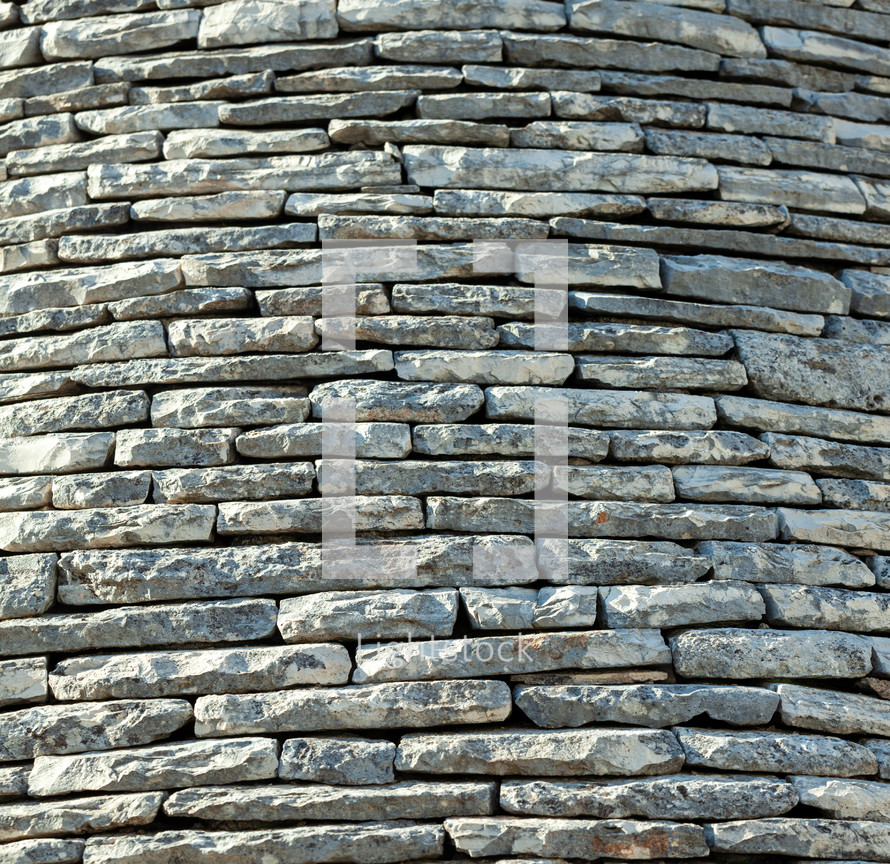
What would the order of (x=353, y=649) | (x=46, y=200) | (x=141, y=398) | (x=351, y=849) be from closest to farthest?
(x=351, y=849) < (x=353, y=649) < (x=141, y=398) < (x=46, y=200)

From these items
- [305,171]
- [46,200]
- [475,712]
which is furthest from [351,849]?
[46,200]

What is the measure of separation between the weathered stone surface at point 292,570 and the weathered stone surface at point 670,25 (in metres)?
1.61

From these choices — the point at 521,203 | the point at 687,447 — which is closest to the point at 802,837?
the point at 687,447

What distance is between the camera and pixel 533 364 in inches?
88.4

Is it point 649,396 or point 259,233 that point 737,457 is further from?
point 259,233

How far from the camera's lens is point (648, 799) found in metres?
1.92

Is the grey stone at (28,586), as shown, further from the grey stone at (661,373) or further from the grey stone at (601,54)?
the grey stone at (601,54)

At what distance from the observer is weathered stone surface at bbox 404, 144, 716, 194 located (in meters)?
2.38

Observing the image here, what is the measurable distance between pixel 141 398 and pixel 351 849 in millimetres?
1260

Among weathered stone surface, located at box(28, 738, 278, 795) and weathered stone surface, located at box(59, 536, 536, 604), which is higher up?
weathered stone surface, located at box(59, 536, 536, 604)

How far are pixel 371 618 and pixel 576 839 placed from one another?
0.69 metres

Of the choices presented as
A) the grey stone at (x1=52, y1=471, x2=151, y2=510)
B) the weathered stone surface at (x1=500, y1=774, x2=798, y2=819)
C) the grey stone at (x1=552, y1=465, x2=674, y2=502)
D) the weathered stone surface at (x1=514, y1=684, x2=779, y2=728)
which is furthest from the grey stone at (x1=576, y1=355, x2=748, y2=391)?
the grey stone at (x1=52, y1=471, x2=151, y2=510)

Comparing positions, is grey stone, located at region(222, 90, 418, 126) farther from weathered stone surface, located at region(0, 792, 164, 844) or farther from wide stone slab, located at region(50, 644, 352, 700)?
weathered stone surface, located at region(0, 792, 164, 844)

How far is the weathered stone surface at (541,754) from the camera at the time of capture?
1.95m
